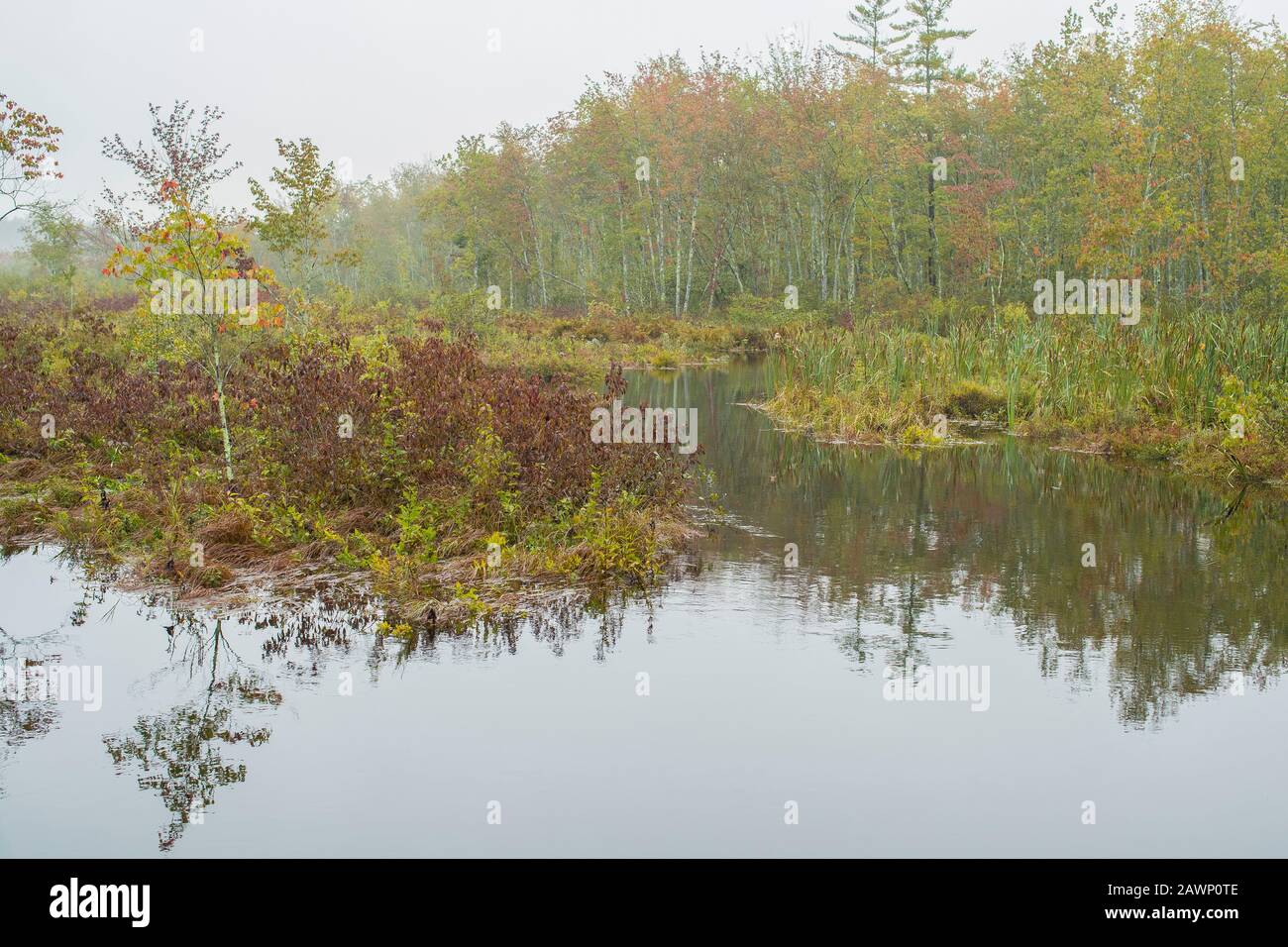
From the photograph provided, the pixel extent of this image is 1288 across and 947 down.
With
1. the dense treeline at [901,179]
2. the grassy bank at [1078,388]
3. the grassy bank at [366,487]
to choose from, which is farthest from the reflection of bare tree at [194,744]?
the dense treeline at [901,179]

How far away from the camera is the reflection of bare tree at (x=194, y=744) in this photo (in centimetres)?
533

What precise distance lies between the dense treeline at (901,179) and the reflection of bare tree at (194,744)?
2257 cm

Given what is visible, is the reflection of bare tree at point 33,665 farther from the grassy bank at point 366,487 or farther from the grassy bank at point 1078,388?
the grassy bank at point 1078,388

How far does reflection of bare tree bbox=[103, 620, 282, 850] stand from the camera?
533 cm

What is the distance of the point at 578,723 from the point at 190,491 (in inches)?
234

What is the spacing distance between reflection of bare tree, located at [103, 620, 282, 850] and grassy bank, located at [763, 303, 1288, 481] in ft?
39.6

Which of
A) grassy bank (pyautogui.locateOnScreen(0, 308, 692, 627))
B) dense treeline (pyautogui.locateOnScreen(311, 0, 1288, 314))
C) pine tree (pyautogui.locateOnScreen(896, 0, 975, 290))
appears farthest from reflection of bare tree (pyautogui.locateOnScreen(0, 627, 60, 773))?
pine tree (pyautogui.locateOnScreen(896, 0, 975, 290))

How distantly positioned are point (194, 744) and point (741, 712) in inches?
118

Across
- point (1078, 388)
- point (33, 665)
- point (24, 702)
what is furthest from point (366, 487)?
point (1078, 388)

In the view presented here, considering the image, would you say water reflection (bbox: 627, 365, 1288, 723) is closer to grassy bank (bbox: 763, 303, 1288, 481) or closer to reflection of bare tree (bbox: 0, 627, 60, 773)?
grassy bank (bbox: 763, 303, 1288, 481)

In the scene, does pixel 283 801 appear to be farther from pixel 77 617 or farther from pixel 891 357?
pixel 891 357

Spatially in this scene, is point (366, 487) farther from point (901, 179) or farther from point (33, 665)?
point (901, 179)

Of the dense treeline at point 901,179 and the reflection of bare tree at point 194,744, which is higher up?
the dense treeline at point 901,179
